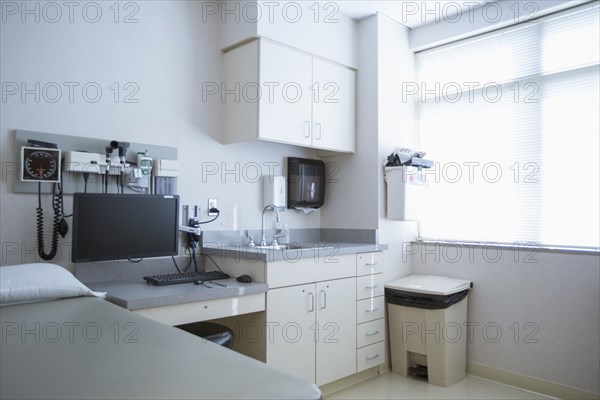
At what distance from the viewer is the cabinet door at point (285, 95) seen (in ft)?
9.61

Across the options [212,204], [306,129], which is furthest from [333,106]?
[212,204]

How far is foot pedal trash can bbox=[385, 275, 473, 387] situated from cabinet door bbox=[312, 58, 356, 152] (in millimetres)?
1220

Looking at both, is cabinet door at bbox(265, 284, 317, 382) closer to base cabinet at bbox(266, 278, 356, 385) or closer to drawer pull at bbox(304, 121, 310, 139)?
base cabinet at bbox(266, 278, 356, 385)

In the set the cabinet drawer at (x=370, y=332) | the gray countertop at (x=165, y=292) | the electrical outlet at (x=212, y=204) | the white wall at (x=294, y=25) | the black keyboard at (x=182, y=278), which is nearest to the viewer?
the gray countertop at (x=165, y=292)

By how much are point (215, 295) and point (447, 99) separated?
252cm

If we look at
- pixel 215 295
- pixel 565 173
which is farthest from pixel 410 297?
pixel 215 295

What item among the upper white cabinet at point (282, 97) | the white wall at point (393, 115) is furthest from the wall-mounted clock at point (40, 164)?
the white wall at point (393, 115)

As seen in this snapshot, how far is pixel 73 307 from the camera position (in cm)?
156

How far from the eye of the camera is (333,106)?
3426 mm

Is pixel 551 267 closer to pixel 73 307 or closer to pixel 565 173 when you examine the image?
pixel 565 173

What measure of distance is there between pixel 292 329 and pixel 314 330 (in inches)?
7.8

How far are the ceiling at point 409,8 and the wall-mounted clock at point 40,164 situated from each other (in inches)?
89.8

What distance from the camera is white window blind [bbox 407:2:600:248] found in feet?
9.55

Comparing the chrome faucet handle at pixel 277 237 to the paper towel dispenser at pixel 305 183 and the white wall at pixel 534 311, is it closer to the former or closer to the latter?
the paper towel dispenser at pixel 305 183
